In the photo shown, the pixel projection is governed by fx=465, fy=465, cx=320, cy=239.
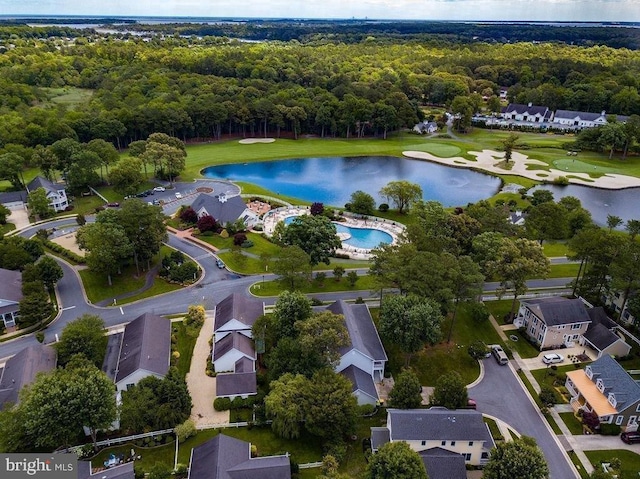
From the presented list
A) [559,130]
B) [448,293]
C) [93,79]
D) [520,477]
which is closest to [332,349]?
[448,293]

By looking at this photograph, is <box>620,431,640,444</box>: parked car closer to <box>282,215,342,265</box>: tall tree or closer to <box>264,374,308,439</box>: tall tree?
<box>264,374,308,439</box>: tall tree

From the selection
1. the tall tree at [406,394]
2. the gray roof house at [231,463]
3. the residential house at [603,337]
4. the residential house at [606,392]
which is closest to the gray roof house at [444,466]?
the tall tree at [406,394]

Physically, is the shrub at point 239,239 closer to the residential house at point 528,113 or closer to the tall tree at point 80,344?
the tall tree at point 80,344

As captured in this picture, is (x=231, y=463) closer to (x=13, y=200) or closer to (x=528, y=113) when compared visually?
(x=13, y=200)

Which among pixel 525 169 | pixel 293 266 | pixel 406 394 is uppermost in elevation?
pixel 293 266

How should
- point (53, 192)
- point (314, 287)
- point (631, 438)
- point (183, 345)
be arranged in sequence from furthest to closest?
point (53, 192) < point (314, 287) < point (183, 345) < point (631, 438)

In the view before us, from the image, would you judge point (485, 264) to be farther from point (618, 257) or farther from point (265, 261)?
point (265, 261)

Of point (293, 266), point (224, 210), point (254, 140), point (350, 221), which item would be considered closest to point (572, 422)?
point (293, 266)
